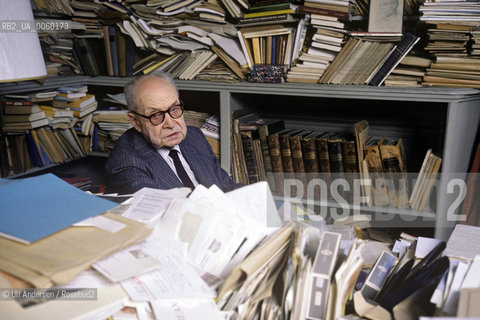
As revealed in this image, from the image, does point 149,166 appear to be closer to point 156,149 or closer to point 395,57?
point 156,149

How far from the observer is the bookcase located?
196cm

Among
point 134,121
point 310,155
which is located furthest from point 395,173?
point 134,121

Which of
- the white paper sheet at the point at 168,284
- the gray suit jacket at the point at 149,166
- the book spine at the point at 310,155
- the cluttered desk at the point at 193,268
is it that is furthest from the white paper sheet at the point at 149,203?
the book spine at the point at 310,155

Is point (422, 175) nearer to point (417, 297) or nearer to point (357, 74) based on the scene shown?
point (357, 74)

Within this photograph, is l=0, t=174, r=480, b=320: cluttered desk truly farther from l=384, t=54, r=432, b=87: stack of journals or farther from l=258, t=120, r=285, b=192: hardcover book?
l=258, t=120, r=285, b=192: hardcover book

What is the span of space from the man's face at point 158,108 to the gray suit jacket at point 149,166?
6cm

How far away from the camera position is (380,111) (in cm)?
252

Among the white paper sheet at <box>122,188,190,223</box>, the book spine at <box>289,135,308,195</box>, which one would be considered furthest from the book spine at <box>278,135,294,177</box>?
the white paper sheet at <box>122,188,190,223</box>

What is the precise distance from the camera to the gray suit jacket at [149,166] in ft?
5.94

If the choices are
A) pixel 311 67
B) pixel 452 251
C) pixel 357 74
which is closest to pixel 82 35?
pixel 311 67

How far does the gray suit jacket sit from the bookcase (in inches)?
11.4

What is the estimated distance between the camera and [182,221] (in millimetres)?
895

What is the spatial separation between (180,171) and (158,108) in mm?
340

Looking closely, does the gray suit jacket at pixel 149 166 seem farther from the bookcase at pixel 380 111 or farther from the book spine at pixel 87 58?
the book spine at pixel 87 58
